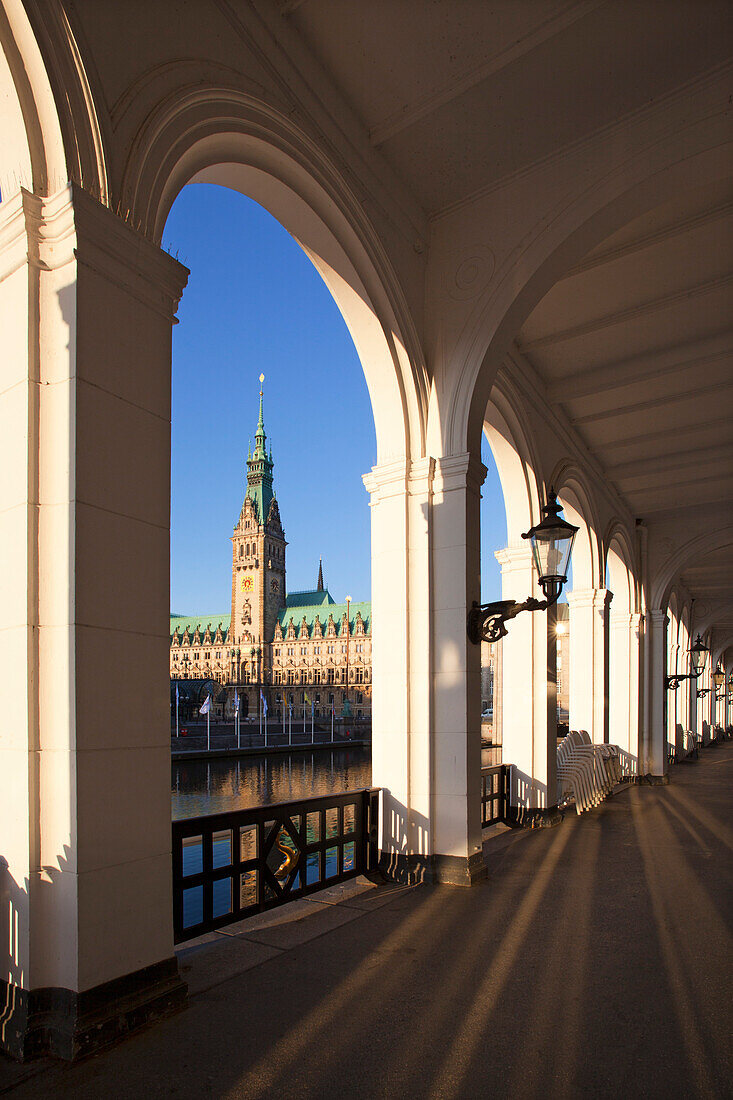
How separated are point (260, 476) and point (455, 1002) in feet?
360

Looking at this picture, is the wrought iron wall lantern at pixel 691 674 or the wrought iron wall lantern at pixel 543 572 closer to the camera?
the wrought iron wall lantern at pixel 543 572

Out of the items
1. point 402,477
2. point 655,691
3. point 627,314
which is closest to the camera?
point 402,477

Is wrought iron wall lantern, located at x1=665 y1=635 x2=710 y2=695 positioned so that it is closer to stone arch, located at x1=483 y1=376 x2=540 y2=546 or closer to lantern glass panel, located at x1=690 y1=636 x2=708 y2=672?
lantern glass panel, located at x1=690 y1=636 x2=708 y2=672

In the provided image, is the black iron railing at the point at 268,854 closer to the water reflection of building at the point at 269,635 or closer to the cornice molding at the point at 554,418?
the cornice molding at the point at 554,418

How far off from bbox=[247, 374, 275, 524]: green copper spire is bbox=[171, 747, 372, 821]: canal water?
69482 millimetres

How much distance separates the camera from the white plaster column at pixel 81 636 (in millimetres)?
2793

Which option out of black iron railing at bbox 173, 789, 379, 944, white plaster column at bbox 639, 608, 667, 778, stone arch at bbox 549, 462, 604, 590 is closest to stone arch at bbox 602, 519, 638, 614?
white plaster column at bbox 639, 608, 667, 778

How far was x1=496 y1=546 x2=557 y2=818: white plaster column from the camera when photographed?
26.0ft

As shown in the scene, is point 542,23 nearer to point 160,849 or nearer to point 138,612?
point 138,612

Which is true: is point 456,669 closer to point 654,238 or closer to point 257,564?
point 654,238

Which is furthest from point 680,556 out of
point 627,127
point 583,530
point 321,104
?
point 321,104

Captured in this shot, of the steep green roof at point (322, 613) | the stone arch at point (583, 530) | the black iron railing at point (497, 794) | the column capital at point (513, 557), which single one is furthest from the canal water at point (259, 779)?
the steep green roof at point (322, 613)

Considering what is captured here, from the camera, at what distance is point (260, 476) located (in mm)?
110750

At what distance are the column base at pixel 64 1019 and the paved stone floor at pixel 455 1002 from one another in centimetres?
7
